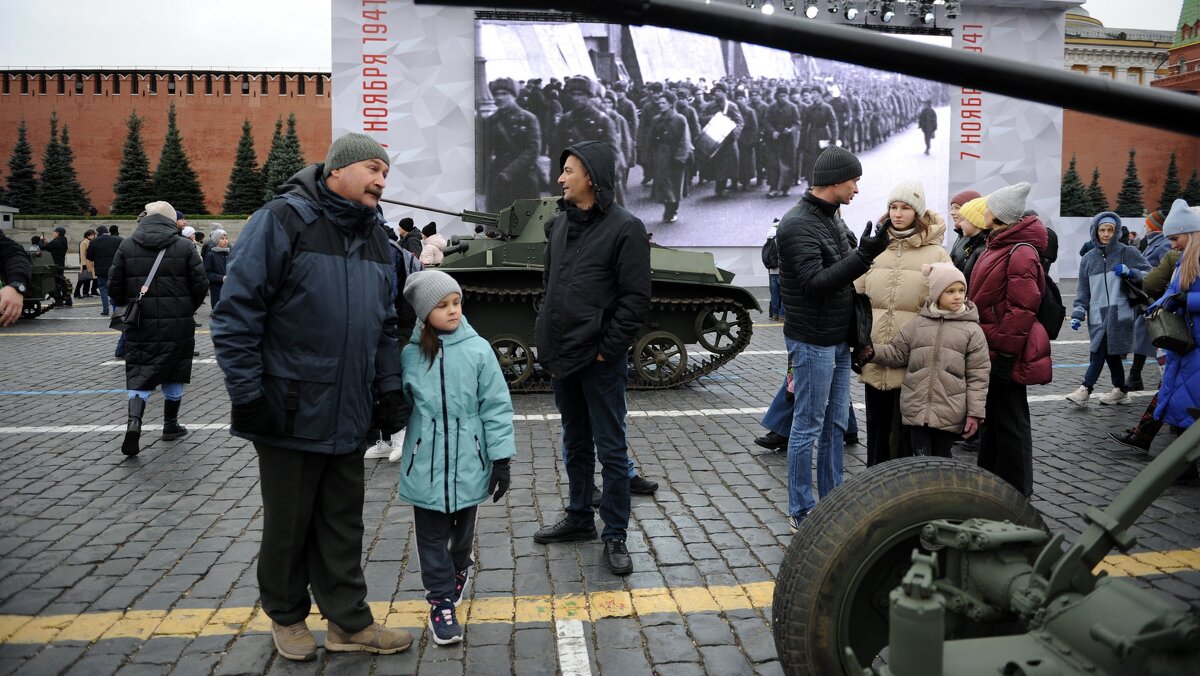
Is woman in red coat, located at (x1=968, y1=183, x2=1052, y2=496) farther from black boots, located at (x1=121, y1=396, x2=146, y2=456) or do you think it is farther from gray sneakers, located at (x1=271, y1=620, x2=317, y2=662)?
black boots, located at (x1=121, y1=396, x2=146, y2=456)

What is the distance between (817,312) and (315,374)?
2.52 metres

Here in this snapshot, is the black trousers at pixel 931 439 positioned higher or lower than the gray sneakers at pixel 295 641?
higher

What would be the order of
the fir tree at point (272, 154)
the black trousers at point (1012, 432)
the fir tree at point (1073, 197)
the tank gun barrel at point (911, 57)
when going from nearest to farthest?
the tank gun barrel at point (911, 57) → the black trousers at point (1012, 432) → the fir tree at point (1073, 197) → the fir tree at point (272, 154)

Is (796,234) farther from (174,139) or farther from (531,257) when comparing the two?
(174,139)

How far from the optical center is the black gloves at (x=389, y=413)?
3.61 meters

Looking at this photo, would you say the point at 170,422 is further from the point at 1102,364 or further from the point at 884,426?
the point at 1102,364

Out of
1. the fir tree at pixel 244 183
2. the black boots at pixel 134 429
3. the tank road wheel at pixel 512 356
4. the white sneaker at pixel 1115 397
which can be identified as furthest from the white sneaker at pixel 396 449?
the fir tree at pixel 244 183

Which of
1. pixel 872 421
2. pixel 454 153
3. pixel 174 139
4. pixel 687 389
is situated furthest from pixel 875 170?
pixel 174 139

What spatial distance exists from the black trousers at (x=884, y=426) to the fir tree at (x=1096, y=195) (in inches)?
1494

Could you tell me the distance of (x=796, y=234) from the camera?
183 inches

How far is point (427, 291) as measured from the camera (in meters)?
3.73

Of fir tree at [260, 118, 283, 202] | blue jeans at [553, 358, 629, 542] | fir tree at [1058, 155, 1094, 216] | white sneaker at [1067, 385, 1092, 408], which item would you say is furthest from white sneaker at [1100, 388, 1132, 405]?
fir tree at [260, 118, 283, 202]

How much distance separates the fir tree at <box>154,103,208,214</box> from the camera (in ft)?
142

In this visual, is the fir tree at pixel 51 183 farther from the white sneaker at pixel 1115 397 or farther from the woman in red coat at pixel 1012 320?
the woman in red coat at pixel 1012 320
